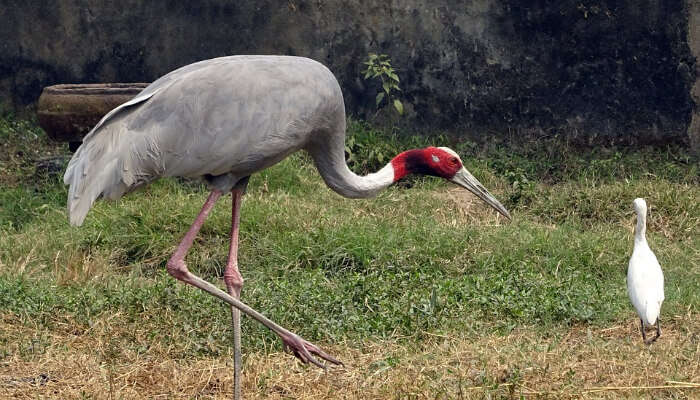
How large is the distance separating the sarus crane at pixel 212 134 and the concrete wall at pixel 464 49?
3836 mm

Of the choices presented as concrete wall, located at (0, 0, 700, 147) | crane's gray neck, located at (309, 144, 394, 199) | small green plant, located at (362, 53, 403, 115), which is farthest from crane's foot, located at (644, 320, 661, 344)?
small green plant, located at (362, 53, 403, 115)

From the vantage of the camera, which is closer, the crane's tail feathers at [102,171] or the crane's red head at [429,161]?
the crane's tail feathers at [102,171]

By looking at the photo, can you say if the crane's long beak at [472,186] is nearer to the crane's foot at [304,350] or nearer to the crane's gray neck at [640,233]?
the crane's gray neck at [640,233]

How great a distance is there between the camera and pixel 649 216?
692cm

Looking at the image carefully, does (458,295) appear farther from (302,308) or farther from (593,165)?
(593,165)

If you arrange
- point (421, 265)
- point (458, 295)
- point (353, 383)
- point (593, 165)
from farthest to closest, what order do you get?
1. point (593, 165)
2. point (421, 265)
3. point (458, 295)
4. point (353, 383)

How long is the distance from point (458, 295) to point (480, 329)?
0.42 metres

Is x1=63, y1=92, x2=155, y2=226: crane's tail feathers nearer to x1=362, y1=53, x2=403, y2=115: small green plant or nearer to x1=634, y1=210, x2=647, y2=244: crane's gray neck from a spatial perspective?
x1=634, y1=210, x2=647, y2=244: crane's gray neck

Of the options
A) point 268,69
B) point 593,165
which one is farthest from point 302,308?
point 593,165

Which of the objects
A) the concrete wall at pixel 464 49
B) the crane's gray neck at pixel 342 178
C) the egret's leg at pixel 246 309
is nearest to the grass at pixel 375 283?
the egret's leg at pixel 246 309

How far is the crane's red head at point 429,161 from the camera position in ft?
17.1

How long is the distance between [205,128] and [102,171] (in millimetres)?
464

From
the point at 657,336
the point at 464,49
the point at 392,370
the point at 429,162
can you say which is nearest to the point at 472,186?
the point at 429,162

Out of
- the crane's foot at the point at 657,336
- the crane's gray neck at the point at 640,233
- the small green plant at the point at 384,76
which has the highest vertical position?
the crane's gray neck at the point at 640,233
